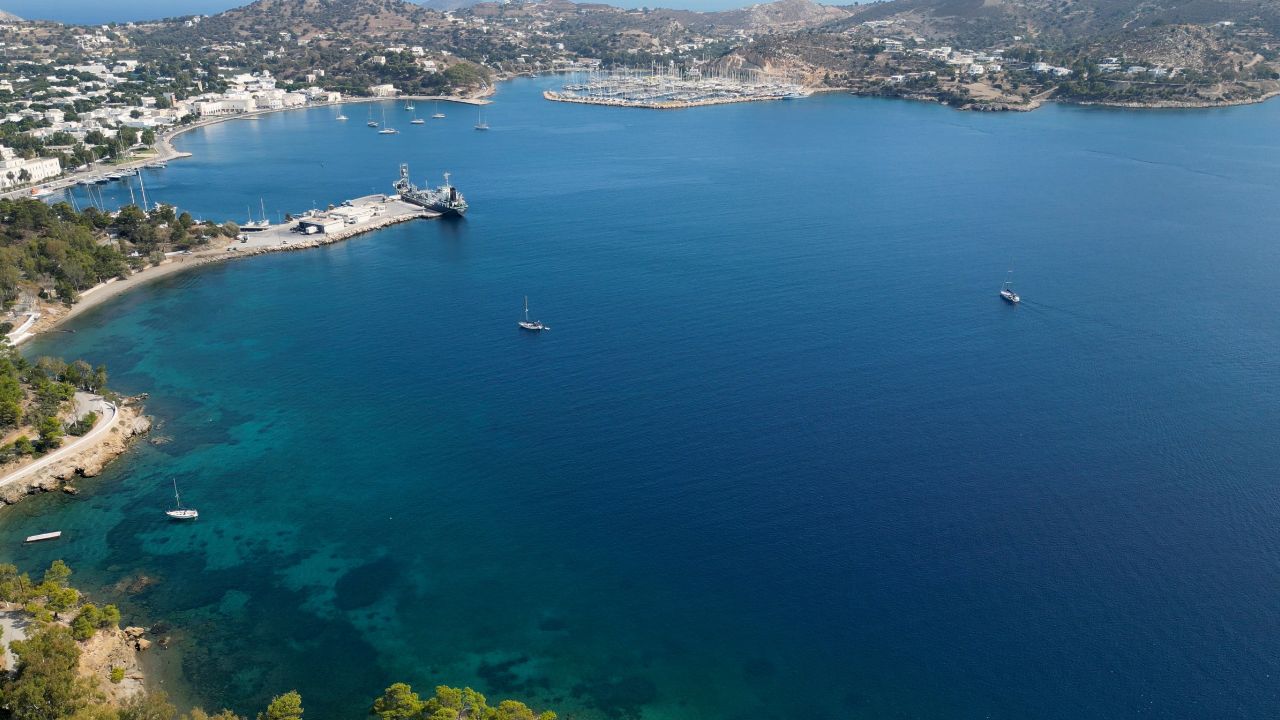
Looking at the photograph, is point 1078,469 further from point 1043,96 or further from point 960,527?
point 1043,96

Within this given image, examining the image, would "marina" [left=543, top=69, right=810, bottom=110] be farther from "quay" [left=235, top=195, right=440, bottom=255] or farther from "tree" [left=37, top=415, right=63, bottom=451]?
"tree" [left=37, top=415, right=63, bottom=451]

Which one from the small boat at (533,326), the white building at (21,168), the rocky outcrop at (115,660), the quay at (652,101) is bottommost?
the rocky outcrop at (115,660)

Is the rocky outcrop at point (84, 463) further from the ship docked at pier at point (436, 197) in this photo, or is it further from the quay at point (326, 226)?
the ship docked at pier at point (436, 197)

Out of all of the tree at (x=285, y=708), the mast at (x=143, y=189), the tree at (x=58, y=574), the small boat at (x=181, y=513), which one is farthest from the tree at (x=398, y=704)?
the mast at (x=143, y=189)

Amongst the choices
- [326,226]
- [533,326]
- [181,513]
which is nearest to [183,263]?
[326,226]

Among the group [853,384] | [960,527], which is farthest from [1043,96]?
[960,527]

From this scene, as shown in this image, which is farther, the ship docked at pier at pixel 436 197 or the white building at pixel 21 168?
the white building at pixel 21 168

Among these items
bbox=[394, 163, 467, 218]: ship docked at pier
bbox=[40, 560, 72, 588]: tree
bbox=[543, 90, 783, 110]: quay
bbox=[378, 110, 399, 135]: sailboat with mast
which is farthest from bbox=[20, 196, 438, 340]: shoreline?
bbox=[543, 90, 783, 110]: quay
